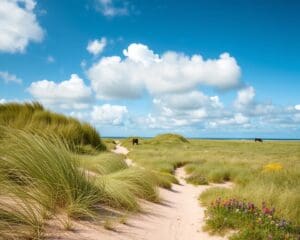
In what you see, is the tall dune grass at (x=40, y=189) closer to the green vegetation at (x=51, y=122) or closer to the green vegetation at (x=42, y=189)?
the green vegetation at (x=42, y=189)

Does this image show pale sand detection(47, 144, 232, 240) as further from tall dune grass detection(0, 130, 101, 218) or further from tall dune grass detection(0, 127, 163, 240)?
tall dune grass detection(0, 130, 101, 218)

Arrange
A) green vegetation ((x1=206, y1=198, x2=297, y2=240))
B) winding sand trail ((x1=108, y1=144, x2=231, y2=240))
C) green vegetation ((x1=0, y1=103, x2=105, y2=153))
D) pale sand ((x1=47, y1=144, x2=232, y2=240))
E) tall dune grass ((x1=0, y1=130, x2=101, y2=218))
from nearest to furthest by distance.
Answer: pale sand ((x1=47, y1=144, x2=232, y2=240)) < tall dune grass ((x1=0, y1=130, x2=101, y2=218)) < winding sand trail ((x1=108, y1=144, x2=231, y2=240)) < green vegetation ((x1=206, y1=198, x2=297, y2=240)) < green vegetation ((x1=0, y1=103, x2=105, y2=153))

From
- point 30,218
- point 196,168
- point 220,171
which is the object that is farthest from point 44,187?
point 196,168

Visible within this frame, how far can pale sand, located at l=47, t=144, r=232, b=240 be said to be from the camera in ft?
16.1

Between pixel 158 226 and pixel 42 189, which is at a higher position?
pixel 42 189

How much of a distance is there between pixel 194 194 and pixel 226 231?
5705 millimetres

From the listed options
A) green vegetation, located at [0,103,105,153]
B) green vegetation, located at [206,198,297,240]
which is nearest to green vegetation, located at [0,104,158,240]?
green vegetation, located at [206,198,297,240]

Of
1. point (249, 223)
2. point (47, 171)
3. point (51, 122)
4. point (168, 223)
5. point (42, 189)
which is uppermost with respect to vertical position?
point (51, 122)

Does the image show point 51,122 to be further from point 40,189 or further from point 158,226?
point 40,189

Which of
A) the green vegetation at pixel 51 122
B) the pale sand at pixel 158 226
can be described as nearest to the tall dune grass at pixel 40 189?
the pale sand at pixel 158 226

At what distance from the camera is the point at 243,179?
15.0 metres

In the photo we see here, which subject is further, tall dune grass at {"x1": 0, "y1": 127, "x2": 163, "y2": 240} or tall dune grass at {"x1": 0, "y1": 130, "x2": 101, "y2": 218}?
tall dune grass at {"x1": 0, "y1": 130, "x2": 101, "y2": 218}

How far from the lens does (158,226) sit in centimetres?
646

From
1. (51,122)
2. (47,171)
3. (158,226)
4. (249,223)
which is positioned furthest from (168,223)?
(51,122)
